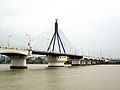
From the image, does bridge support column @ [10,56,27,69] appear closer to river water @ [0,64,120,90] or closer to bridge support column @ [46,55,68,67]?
bridge support column @ [46,55,68,67]

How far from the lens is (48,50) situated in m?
103

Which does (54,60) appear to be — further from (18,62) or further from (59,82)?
(59,82)

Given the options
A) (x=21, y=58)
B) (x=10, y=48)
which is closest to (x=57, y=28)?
(x=21, y=58)

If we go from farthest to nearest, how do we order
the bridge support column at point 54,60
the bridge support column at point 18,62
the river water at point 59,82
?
1. the bridge support column at point 54,60
2. the bridge support column at point 18,62
3. the river water at point 59,82

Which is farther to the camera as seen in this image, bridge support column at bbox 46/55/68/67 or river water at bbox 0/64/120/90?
bridge support column at bbox 46/55/68/67

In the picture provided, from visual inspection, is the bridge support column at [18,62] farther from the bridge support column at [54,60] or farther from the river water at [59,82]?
the river water at [59,82]

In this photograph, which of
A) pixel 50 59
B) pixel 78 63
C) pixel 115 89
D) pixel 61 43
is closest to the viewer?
pixel 115 89

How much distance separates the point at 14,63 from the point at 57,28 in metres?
25.8

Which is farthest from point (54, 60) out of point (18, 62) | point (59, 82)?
point (59, 82)

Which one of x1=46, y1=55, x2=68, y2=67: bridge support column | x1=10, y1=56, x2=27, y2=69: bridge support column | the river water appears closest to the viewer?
the river water

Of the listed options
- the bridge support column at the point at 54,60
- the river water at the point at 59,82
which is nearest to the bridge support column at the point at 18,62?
the bridge support column at the point at 54,60

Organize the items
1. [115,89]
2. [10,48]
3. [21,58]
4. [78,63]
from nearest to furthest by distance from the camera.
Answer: [115,89], [10,48], [21,58], [78,63]

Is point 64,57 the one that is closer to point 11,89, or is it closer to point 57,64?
point 57,64

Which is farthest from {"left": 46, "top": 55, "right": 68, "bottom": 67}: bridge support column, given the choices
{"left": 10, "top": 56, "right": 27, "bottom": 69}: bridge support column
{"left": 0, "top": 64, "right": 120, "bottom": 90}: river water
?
{"left": 0, "top": 64, "right": 120, "bottom": 90}: river water
